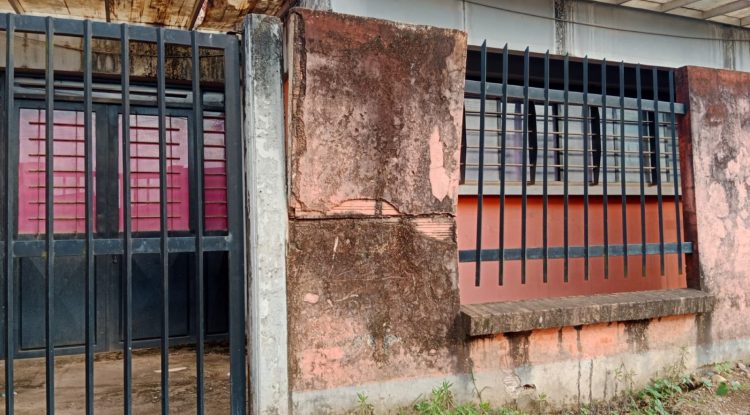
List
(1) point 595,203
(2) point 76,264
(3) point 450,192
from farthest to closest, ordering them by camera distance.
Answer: (1) point 595,203 → (2) point 76,264 → (3) point 450,192

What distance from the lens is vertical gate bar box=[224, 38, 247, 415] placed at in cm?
284

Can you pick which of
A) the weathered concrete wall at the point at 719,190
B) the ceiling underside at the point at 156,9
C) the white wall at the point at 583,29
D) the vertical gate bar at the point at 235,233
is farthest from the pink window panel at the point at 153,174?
the weathered concrete wall at the point at 719,190

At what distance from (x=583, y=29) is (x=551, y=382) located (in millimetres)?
4415

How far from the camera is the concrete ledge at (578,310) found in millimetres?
3172

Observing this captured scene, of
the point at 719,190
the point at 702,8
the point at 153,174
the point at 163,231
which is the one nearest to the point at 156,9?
the point at 153,174

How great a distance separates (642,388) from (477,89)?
2.28 metres

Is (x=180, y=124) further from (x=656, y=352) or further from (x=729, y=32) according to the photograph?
(x=729, y=32)

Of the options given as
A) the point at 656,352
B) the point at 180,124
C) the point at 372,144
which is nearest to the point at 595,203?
the point at 656,352

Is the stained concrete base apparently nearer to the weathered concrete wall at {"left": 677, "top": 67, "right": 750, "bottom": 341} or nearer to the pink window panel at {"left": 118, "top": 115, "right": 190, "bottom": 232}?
the weathered concrete wall at {"left": 677, "top": 67, "right": 750, "bottom": 341}

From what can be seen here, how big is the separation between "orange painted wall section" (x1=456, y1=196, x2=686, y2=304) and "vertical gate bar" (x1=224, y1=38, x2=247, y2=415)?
2.95 meters

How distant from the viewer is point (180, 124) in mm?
5551

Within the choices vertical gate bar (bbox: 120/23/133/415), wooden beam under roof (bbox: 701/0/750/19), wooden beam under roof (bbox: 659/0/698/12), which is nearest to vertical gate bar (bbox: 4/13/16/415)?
vertical gate bar (bbox: 120/23/133/415)

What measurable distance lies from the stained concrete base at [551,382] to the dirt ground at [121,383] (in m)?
0.96

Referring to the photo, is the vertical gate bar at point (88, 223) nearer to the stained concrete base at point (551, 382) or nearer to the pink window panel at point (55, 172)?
the stained concrete base at point (551, 382)
